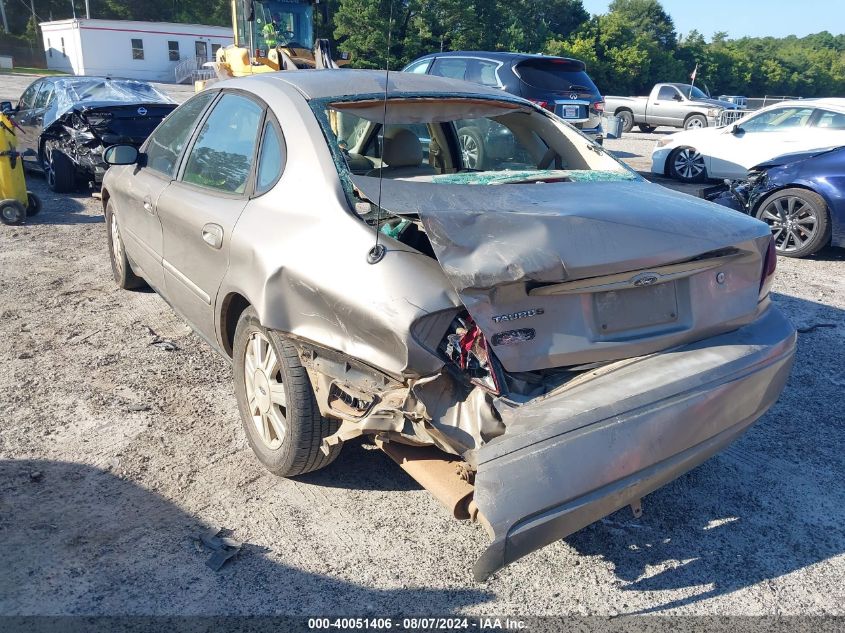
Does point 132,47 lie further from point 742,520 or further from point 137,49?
point 742,520

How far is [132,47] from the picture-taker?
4559 cm

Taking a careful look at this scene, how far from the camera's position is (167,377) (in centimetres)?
432

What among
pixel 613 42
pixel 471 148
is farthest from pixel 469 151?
pixel 613 42

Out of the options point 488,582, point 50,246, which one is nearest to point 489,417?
point 488,582

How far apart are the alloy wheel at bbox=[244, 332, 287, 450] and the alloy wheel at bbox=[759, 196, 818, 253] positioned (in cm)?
601

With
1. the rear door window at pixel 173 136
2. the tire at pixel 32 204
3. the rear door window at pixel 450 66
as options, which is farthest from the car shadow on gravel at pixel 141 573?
the rear door window at pixel 450 66

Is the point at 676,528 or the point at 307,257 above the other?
the point at 307,257

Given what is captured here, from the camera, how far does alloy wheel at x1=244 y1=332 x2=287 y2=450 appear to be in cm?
312

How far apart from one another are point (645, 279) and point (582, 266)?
12.4 inches

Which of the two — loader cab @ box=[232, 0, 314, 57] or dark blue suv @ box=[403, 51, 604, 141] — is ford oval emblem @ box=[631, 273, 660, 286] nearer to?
dark blue suv @ box=[403, 51, 604, 141]

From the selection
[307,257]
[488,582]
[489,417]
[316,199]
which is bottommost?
[488,582]

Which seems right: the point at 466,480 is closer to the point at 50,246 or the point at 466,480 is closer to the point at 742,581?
the point at 742,581

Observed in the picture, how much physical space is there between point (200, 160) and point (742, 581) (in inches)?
132

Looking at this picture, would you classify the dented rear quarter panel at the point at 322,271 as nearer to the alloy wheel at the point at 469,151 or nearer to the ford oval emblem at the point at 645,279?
the ford oval emblem at the point at 645,279
